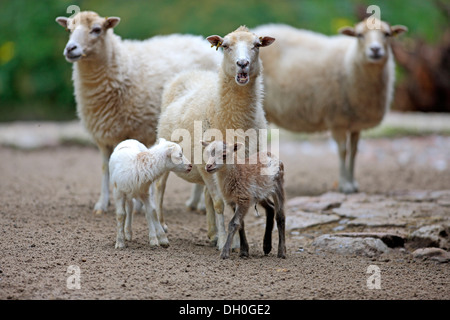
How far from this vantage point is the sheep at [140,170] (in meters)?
5.85

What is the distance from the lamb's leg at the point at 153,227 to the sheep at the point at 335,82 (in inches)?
162

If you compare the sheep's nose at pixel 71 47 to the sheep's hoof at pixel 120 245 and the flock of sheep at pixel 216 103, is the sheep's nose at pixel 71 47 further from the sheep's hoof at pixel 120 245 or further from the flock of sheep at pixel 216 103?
the sheep's hoof at pixel 120 245

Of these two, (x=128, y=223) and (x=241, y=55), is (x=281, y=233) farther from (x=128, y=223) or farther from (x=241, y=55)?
(x=241, y=55)

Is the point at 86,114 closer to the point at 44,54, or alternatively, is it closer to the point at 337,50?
the point at 337,50

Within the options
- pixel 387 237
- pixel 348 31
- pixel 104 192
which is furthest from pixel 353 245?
pixel 348 31

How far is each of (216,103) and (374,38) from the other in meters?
3.90

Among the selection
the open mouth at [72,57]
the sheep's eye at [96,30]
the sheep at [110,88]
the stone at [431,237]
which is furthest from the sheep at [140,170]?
the stone at [431,237]

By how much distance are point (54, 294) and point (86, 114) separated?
11.7ft

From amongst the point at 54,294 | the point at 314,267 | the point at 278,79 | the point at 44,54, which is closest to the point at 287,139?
the point at 278,79

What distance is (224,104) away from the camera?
6.09 m

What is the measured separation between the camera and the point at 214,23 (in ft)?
49.6

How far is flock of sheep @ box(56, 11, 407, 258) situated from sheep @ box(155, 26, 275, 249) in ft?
0.04

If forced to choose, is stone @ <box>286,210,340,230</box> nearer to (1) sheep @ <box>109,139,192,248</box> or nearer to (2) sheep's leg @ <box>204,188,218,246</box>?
(2) sheep's leg @ <box>204,188,218,246</box>

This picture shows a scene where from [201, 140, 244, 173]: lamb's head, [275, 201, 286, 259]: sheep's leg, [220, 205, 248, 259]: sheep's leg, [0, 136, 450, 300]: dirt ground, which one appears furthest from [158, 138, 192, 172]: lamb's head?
[275, 201, 286, 259]: sheep's leg
